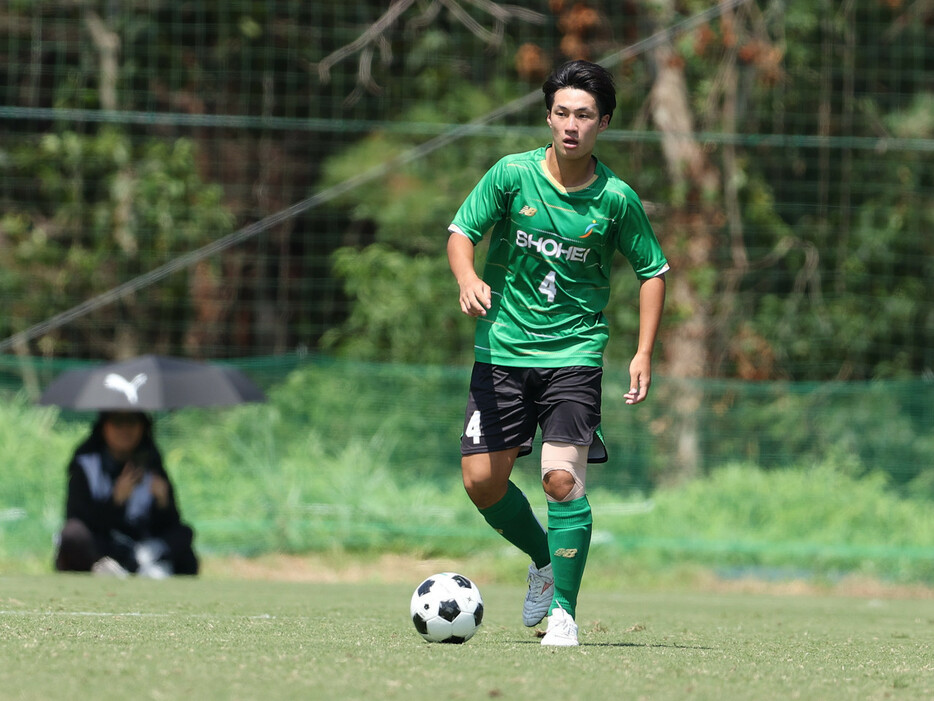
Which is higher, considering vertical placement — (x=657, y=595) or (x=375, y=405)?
(x=375, y=405)

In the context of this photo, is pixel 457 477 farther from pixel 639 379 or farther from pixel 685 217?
pixel 639 379

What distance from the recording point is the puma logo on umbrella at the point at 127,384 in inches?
387

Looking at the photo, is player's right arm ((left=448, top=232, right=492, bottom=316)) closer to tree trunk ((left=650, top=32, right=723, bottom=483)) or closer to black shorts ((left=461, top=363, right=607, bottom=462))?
black shorts ((left=461, top=363, right=607, bottom=462))

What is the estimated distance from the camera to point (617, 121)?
16.1 m

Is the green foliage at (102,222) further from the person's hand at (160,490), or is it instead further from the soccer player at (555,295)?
the soccer player at (555,295)

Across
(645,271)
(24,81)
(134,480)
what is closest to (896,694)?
(645,271)

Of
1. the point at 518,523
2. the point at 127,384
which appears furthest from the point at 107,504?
the point at 518,523

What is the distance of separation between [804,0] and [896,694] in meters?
13.0

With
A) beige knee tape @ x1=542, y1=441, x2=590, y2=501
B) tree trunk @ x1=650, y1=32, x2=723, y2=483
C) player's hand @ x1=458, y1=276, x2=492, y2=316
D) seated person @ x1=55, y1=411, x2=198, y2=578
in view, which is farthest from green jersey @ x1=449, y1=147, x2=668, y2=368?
tree trunk @ x1=650, y1=32, x2=723, y2=483

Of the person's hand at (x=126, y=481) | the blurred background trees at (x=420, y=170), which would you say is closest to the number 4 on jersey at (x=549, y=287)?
the person's hand at (x=126, y=481)

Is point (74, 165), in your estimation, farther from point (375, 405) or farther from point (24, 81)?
point (375, 405)

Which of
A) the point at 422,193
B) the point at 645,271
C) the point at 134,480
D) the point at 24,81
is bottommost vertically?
the point at 134,480

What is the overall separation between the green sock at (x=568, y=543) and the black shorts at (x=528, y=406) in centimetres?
21

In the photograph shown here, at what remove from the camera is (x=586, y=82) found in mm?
5258
